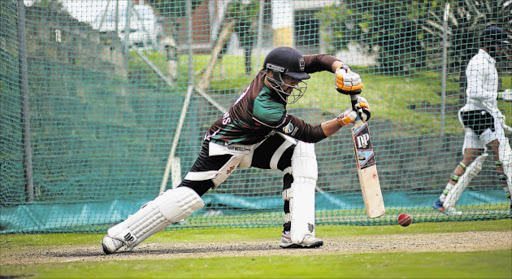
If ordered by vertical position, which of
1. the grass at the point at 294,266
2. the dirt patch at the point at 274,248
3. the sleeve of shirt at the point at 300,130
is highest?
the sleeve of shirt at the point at 300,130

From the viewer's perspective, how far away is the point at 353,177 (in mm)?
8812

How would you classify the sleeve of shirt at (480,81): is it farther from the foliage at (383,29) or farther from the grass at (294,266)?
the grass at (294,266)

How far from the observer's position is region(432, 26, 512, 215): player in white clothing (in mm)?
6559

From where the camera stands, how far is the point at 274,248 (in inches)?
187

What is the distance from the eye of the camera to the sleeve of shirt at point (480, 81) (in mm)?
6648

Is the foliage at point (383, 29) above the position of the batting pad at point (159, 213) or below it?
above

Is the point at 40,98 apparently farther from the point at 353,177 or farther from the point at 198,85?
the point at 353,177

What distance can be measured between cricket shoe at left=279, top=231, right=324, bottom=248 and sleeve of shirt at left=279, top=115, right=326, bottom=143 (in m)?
0.78

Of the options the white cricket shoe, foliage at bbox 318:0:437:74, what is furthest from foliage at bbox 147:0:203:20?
the white cricket shoe

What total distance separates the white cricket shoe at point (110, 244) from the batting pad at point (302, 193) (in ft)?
4.67

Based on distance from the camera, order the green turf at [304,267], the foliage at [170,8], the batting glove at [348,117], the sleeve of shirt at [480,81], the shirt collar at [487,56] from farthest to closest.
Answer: the foliage at [170,8], the shirt collar at [487,56], the sleeve of shirt at [480,81], the batting glove at [348,117], the green turf at [304,267]

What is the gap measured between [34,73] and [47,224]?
2046mm

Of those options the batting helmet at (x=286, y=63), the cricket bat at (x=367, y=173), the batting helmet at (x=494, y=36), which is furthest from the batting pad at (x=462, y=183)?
the batting helmet at (x=286, y=63)

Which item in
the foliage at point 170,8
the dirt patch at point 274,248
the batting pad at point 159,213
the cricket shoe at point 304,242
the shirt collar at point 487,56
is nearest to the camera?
the dirt patch at point 274,248
